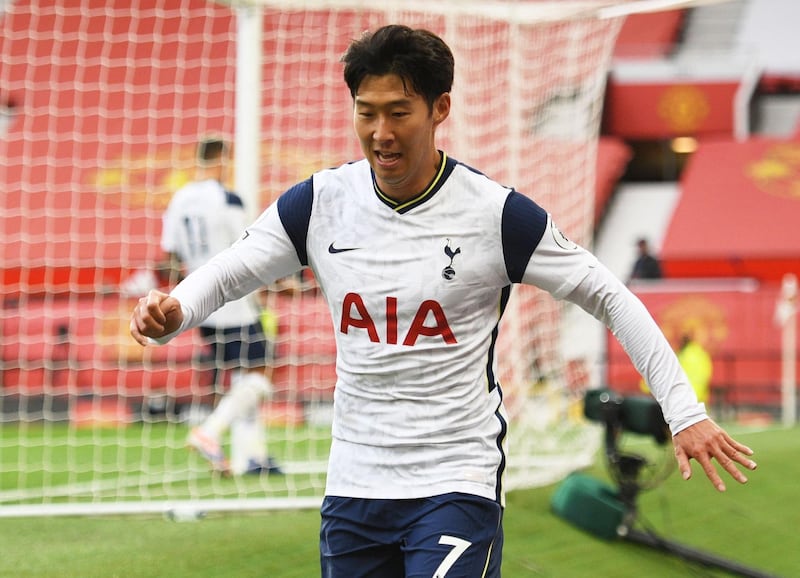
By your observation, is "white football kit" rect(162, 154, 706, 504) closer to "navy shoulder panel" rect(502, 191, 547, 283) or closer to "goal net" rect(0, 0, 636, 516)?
"navy shoulder panel" rect(502, 191, 547, 283)

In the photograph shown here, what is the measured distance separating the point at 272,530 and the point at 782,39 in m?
18.7

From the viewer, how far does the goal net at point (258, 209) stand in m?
6.32

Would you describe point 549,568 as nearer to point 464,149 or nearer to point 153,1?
point 464,149

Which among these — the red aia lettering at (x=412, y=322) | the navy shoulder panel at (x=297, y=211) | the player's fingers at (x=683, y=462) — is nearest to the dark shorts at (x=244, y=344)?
the navy shoulder panel at (x=297, y=211)

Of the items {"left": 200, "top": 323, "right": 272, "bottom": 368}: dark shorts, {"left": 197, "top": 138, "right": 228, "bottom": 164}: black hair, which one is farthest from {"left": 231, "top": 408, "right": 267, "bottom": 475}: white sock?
{"left": 197, "top": 138, "right": 228, "bottom": 164}: black hair

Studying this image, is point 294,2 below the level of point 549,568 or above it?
above

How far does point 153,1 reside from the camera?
9.95 metres

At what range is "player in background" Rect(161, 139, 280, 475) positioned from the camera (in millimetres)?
6137

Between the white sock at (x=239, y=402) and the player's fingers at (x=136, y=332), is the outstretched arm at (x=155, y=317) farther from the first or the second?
the white sock at (x=239, y=402)

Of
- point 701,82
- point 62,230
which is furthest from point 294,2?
point 701,82

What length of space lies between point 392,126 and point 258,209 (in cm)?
406

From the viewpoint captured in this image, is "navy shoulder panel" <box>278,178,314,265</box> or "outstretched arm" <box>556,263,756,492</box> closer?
"outstretched arm" <box>556,263,756,492</box>

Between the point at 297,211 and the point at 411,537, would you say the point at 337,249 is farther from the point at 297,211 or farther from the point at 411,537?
the point at 411,537

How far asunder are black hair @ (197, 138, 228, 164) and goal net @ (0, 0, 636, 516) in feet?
0.67
